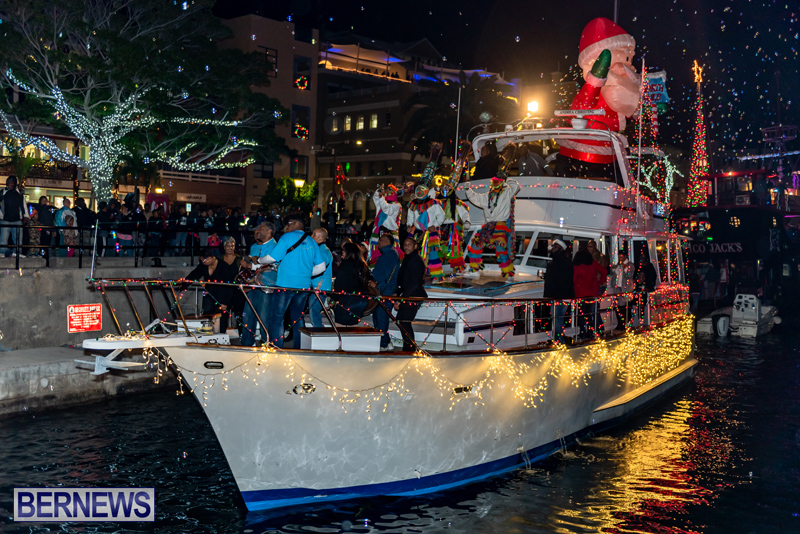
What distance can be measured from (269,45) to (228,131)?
62.2ft

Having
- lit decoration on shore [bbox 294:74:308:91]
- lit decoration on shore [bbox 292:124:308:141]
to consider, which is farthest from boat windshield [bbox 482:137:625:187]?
lit decoration on shore [bbox 294:74:308:91]

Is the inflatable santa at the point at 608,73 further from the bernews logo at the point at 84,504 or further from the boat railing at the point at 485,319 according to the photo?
the bernews logo at the point at 84,504

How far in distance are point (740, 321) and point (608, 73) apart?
13473 millimetres

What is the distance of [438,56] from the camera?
2739 inches

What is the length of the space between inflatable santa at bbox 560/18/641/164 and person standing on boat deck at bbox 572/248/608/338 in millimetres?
3937

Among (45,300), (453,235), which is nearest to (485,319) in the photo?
(453,235)

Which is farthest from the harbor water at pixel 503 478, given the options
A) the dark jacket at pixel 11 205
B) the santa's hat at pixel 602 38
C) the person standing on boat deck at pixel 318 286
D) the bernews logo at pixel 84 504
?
the santa's hat at pixel 602 38

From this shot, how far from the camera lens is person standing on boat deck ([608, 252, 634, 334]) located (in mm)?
12555

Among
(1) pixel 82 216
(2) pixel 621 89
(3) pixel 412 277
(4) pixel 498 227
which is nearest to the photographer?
(3) pixel 412 277

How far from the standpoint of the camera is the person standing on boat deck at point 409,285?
950 cm

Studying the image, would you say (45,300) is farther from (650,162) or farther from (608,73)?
(650,162)

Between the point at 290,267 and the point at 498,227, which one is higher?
the point at 498,227

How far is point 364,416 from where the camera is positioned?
8422 millimetres

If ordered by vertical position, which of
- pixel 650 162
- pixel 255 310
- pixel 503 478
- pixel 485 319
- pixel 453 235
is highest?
pixel 650 162
